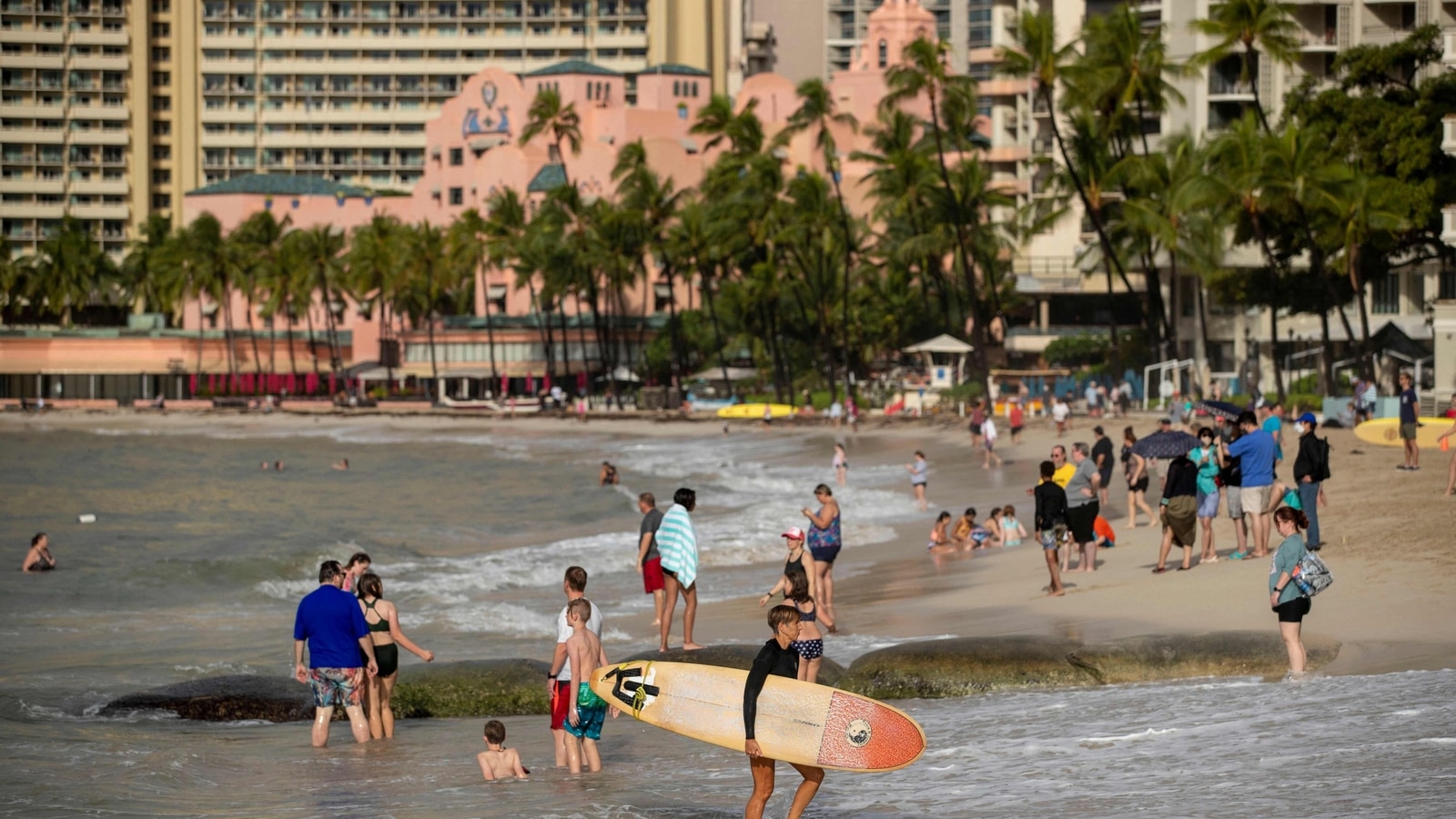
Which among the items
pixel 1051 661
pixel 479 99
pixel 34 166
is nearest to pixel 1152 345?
pixel 1051 661

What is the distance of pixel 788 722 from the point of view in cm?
880

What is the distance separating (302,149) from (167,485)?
271ft

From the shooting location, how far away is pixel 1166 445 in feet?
64.7

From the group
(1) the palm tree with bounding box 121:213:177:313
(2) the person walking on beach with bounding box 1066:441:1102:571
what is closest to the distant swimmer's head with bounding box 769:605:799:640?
(2) the person walking on beach with bounding box 1066:441:1102:571

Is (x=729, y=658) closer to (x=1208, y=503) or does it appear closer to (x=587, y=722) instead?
(x=587, y=722)

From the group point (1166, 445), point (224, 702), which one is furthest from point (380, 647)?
point (1166, 445)

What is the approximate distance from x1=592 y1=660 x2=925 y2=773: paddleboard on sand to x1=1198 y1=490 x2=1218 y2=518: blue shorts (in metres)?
9.21

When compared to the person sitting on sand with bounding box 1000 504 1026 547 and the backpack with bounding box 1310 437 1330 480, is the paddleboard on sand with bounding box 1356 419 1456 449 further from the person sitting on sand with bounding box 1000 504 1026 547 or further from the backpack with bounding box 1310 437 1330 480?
the backpack with bounding box 1310 437 1330 480

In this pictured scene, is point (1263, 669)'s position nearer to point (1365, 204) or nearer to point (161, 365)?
point (1365, 204)

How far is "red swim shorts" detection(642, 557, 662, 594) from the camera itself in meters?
14.4

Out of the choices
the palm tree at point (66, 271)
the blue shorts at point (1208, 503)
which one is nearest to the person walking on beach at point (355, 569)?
the blue shorts at point (1208, 503)

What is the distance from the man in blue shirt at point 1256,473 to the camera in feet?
55.3

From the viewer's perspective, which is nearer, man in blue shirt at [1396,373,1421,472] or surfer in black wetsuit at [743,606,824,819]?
surfer in black wetsuit at [743,606,824,819]

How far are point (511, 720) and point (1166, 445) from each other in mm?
9851
